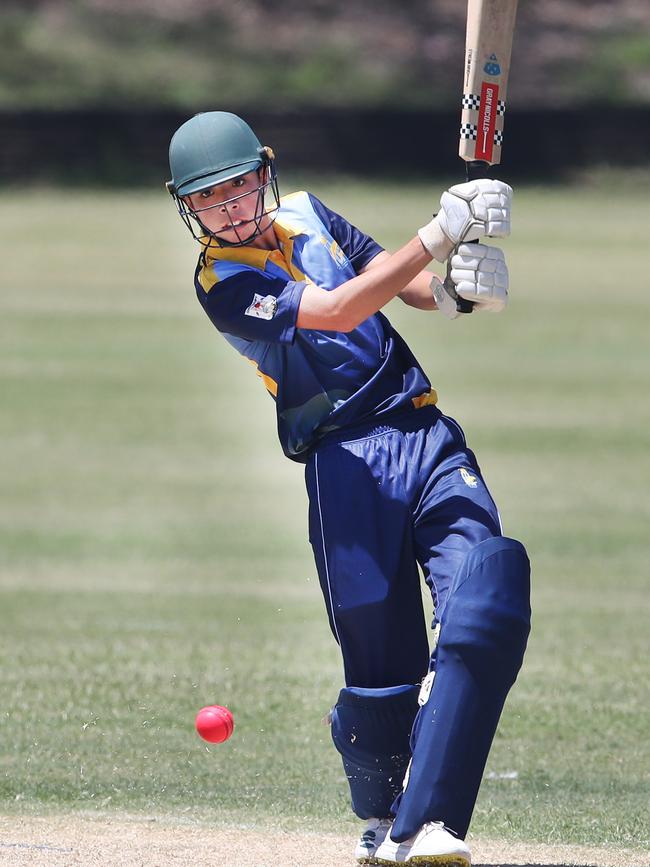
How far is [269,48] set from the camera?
32531mm

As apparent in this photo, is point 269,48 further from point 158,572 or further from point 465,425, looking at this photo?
point 158,572

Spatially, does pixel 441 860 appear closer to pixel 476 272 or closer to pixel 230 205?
pixel 476 272

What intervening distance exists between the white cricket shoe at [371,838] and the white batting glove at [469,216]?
1.51 m

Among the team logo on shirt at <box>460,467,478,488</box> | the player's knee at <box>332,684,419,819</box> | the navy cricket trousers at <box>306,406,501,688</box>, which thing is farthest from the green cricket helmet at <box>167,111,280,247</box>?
the player's knee at <box>332,684,419,819</box>

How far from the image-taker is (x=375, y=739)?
4277 millimetres

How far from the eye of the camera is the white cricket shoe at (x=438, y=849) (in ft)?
12.5

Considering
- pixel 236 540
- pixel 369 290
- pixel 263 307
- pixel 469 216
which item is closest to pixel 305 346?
pixel 263 307

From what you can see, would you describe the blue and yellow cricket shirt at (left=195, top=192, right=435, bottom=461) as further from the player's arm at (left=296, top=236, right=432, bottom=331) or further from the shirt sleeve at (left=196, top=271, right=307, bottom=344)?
the player's arm at (left=296, top=236, right=432, bottom=331)

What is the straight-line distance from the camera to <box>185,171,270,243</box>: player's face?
427cm

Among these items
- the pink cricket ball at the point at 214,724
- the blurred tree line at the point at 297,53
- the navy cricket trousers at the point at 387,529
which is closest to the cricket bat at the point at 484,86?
the navy cricket trousers at the point at 387,529

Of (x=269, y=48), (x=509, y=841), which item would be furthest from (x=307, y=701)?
(x=269, y=48)

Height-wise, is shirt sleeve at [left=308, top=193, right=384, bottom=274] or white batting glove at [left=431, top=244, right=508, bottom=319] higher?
shirt sleeve at [left=308, top=193, right=384, bottom=274]

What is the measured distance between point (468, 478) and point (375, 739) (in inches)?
28.8

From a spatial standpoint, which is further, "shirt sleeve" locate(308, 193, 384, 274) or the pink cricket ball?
the pink cricket ball
